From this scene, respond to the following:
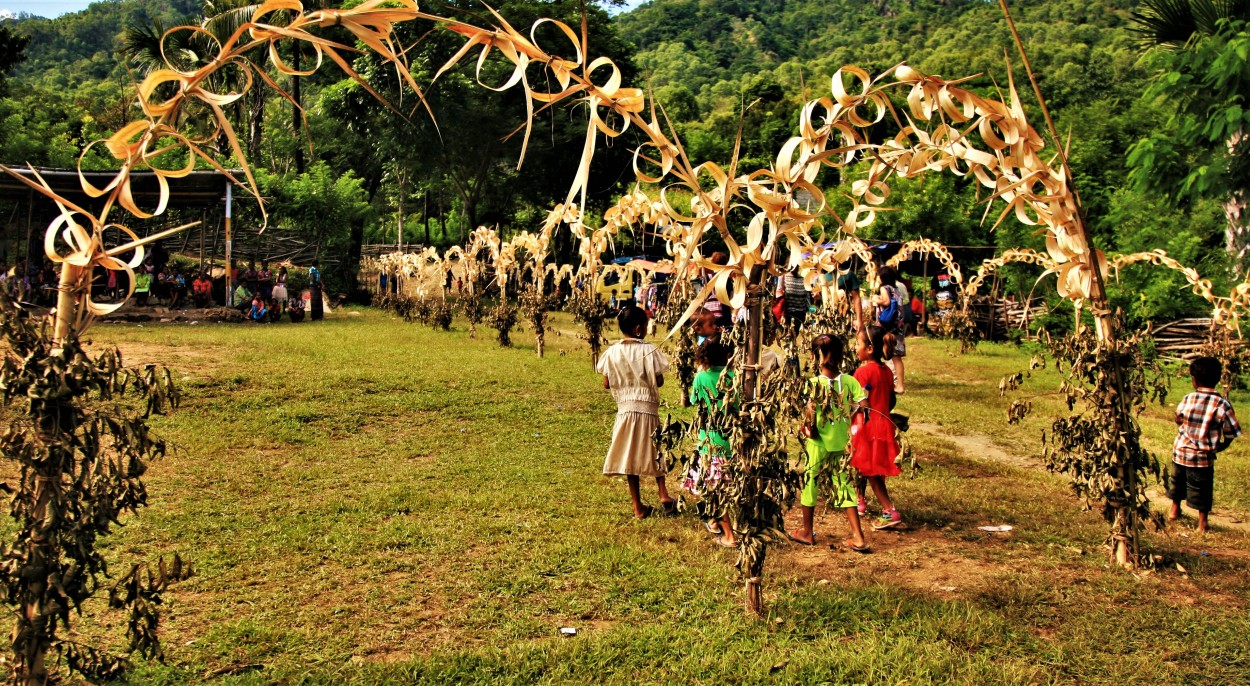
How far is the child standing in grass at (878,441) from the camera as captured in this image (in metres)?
5.83

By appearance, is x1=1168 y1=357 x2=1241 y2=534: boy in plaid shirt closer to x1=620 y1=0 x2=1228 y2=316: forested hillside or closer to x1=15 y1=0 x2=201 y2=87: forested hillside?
x1=620 y1=0 x2=1228 y2=316: forested hillside

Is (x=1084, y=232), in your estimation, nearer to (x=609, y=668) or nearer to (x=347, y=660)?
(x=609, y=668)

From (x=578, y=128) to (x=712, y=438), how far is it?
23036 millimetres

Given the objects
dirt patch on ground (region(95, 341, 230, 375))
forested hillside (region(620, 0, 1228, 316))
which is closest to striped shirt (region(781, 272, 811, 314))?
forested hillside (region(620, 0, 1228, 316))

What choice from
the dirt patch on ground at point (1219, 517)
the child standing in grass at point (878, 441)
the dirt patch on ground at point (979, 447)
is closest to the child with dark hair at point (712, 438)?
the child standing in grass at point (878, 441)

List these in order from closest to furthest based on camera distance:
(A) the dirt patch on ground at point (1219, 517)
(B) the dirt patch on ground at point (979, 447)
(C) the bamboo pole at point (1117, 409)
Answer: (C) the bamboo pole at point (1117, 409), (A) the dirt patch on ground at point (1219, 517), (B) the dirt patch on ground at point (979, 447)

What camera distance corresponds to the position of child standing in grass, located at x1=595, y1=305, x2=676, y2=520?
5.97m

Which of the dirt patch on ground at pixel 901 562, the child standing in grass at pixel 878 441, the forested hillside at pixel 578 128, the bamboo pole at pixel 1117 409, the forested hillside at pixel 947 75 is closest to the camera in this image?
the bamboo pole at pixel 1117 409

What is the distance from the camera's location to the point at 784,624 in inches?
171

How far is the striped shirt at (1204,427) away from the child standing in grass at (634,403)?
3.41 meters

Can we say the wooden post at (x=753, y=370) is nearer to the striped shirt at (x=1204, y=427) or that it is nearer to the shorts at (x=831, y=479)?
the shorts at (x=831, y=479)

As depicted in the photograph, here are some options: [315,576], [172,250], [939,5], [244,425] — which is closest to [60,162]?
[172,250]

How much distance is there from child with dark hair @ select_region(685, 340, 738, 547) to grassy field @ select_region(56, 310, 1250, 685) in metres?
0.16

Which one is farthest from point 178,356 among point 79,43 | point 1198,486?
point 79,43
